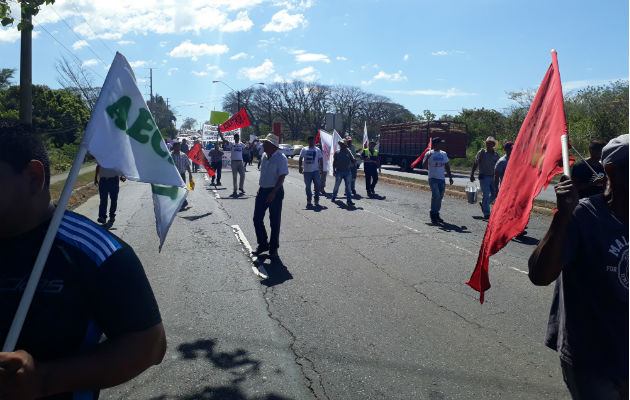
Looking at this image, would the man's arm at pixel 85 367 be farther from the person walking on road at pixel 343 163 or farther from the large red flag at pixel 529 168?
the person walking on road at pixel 343 163

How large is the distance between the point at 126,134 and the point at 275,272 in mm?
5267

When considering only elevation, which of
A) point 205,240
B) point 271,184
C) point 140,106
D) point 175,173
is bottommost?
point 205,240

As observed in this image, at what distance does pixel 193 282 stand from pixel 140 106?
4.88 meters

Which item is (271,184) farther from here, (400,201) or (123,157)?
(400,201)

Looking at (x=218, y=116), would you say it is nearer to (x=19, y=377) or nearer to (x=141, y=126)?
(x=141, y=126)

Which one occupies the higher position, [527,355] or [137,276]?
[137,276]

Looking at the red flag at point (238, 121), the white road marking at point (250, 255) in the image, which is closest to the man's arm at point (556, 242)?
the white road marking at point (250, 255)

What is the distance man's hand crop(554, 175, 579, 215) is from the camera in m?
2.17

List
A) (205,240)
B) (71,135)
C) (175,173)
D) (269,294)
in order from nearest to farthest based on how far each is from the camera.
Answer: (175,173) < (269,294) < (205,240) < (71,135)

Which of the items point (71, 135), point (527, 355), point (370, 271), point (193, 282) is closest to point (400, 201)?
point (370, 271)

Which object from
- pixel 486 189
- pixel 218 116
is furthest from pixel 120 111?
pixel 218 116

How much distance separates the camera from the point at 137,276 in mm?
1646

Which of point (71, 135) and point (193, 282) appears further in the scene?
point (71, 135)

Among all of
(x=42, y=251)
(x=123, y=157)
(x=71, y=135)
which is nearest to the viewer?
(x=42, y=251)
